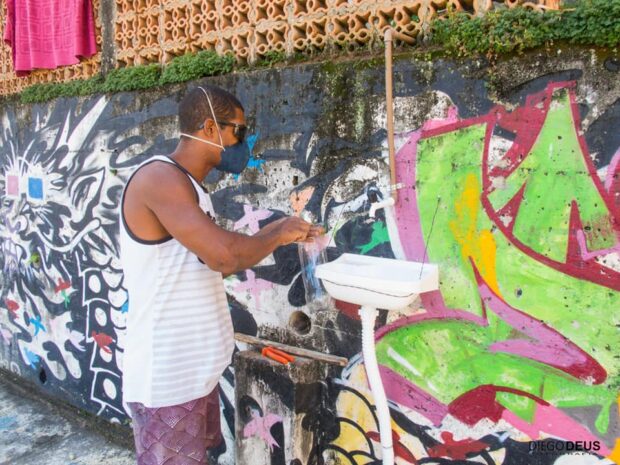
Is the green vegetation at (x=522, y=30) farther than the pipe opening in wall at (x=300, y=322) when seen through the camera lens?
No

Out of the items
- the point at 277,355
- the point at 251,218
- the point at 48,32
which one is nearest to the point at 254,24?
the point at 251,218

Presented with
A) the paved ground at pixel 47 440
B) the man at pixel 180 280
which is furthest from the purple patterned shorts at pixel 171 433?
the paved ground at pixel 47 440

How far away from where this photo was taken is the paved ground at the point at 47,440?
153 inches

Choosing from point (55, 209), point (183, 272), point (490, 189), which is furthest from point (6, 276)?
point (490, 189)

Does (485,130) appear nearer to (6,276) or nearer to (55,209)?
(55,209)

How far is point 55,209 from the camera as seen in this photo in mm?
4496

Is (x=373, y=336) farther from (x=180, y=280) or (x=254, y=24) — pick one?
(x=254, y=24)

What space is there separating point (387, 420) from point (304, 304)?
2.46ft

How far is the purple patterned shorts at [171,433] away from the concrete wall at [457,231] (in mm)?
718

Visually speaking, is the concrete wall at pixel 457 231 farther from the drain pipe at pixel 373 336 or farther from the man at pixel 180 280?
the man at pixel 180 280

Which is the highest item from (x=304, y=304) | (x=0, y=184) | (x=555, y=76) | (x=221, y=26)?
(x=221, y=26)

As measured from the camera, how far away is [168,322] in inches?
86.1

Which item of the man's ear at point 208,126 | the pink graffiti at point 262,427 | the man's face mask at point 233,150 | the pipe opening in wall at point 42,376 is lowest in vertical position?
the pipe opening in wall at point 42,376

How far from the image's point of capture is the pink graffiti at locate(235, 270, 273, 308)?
307cm
